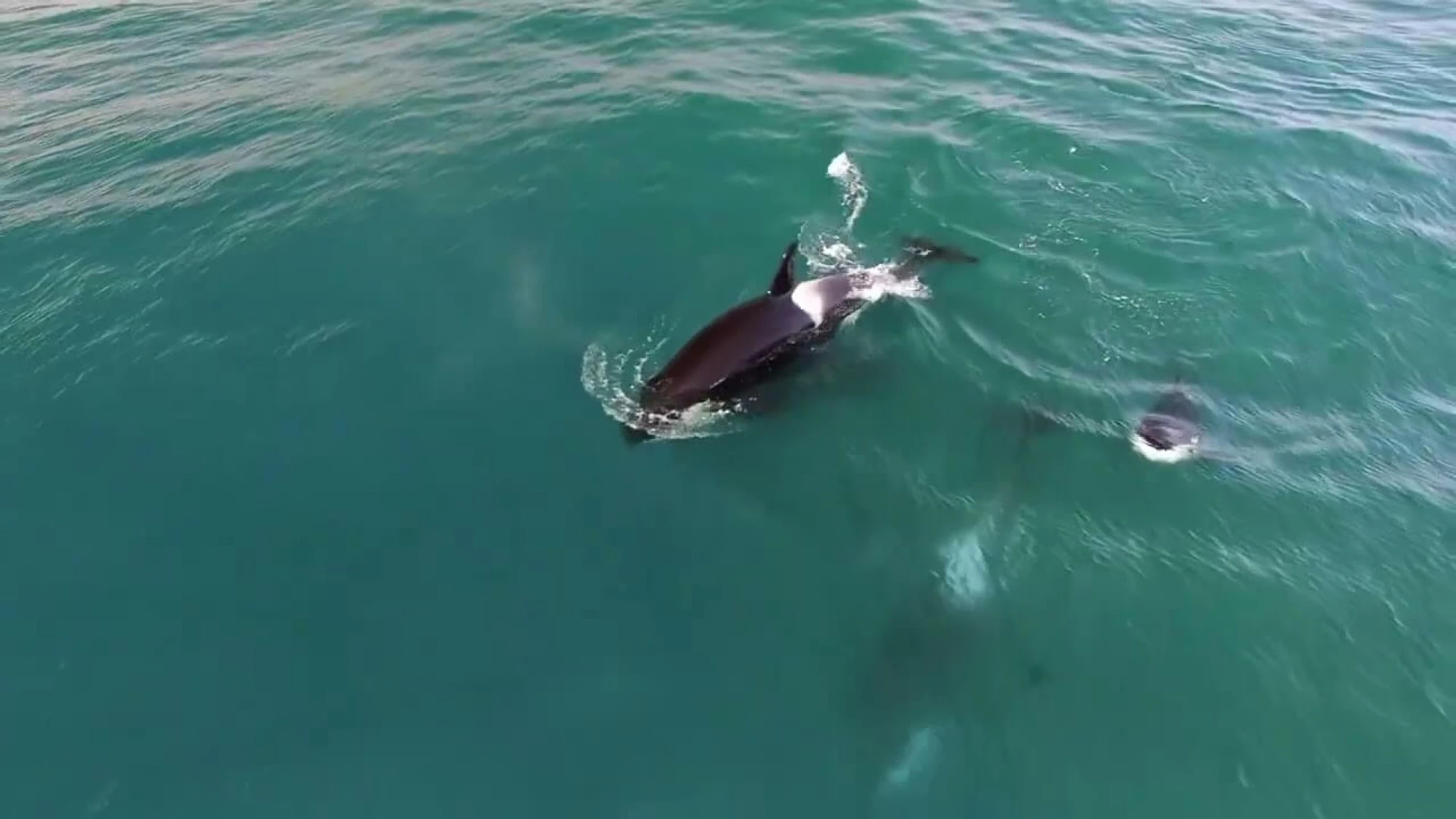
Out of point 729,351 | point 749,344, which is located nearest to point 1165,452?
point 749,344

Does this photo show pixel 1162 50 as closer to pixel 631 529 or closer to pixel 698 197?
pixel 698 197

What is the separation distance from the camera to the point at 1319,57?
33.0m

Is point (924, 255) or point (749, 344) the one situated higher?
point (924, 255)

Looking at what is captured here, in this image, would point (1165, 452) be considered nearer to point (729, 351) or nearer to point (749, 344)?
point (749, 344)

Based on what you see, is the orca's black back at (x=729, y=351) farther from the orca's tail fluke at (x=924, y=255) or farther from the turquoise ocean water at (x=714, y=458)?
the orca's tail fluke at (x=924, y=255)

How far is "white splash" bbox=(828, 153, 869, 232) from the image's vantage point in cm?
2375

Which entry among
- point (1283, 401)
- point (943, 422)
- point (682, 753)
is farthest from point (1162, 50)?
point (682, 753)

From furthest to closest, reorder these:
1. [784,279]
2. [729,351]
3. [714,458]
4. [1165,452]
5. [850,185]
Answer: [850,185] < [784,279] < [729,351] < [1165,452] < [714,458]

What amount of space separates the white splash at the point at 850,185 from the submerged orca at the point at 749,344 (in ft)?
14.7

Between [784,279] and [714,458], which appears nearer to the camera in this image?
[714,458]

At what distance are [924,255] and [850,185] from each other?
3.78 metres

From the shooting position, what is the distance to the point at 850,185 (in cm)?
2469

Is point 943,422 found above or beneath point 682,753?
above

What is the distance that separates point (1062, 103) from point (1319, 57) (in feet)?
40.9
